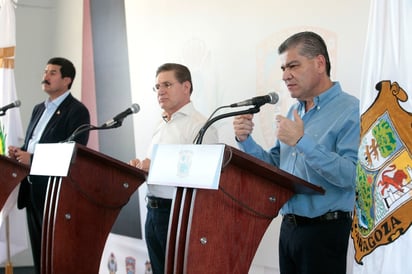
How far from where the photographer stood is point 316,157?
175 cm

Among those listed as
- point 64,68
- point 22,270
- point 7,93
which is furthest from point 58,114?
point 22,270

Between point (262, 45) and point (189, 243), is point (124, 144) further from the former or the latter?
point (189, 243)

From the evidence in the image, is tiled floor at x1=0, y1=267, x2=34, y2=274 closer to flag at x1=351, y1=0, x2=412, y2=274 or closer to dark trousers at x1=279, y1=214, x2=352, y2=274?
dark trousers at x1=279, y1=214, x2=352, y2=274

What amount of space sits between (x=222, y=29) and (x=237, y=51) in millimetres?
205

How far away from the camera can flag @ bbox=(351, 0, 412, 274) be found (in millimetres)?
1579

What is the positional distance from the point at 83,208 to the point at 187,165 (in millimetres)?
1108

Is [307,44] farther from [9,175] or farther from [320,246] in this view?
[9,175]

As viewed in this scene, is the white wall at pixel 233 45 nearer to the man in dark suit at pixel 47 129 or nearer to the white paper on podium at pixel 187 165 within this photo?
the man in dark suit at pixel 47 129

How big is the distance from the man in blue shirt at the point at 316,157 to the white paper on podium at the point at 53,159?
823 mm

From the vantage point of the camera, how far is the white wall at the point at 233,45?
2.61 m

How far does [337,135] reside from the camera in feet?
6.34

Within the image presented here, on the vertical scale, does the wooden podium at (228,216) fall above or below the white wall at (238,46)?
below

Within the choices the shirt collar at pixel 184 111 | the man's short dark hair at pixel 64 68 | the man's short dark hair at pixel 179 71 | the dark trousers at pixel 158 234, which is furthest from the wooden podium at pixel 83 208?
the man's short dark hair at pixel 64 68

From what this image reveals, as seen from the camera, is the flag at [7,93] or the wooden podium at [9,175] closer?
the wooden podium at [9,175]
